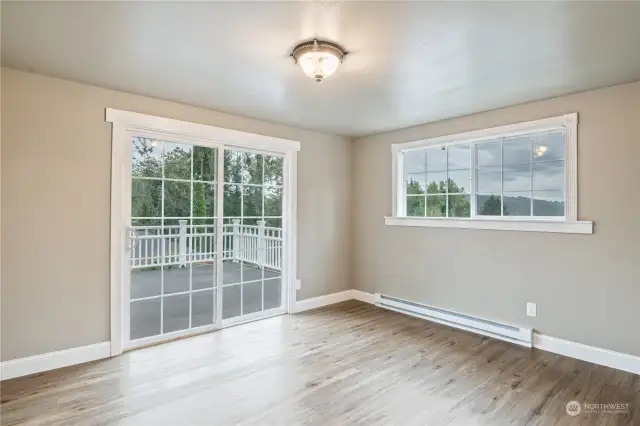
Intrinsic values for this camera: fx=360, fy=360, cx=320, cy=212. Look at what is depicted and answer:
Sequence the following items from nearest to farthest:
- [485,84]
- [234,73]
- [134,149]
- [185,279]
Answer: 1. [234,73]
2. [485,84]
3. [134,149]
4. [185,279]

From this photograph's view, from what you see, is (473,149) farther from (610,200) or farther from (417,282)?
(417,282)

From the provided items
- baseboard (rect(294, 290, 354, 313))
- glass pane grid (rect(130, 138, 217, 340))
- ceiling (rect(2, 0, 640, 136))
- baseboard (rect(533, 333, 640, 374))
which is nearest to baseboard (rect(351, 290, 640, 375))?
baseboard (rect(533, 333, 640, 374))

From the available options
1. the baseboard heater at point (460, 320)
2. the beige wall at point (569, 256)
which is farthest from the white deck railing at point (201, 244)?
the beige wall at point (569, 256)

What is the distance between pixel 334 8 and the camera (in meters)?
1.85

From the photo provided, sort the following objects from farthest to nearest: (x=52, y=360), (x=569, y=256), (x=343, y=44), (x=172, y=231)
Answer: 1. (x=172, y=231)
2. (x=569, y=256)
3. (x=52, y=360)
4. (x=343, y=44)

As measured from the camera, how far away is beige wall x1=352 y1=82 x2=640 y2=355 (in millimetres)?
2910

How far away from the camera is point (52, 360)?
285 cm

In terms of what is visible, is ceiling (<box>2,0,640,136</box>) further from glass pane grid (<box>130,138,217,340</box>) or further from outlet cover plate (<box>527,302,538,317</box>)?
outlet cover plate (<box>527,302,538,317</box>)

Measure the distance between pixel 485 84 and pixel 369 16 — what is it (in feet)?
4.91

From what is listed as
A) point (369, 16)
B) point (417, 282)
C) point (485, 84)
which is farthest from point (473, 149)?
point (369, 16)

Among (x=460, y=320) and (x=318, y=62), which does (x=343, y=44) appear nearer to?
(x=318, y=62)

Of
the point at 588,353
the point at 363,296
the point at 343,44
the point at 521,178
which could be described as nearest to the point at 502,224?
the point at 521,178

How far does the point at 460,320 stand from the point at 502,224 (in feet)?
3.73

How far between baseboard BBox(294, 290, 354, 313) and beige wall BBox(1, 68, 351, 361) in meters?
2.17
